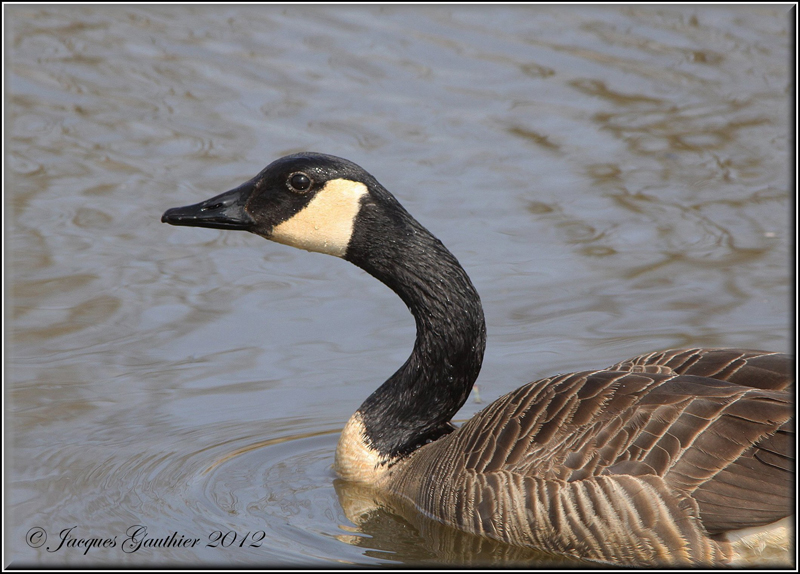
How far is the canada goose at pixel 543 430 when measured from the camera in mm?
5570

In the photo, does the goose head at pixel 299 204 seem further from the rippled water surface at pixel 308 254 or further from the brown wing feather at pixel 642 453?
the rippled water surface at pixel 308 254

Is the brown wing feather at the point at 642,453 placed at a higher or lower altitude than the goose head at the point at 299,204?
lower

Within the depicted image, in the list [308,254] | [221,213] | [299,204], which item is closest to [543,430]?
[299,204]

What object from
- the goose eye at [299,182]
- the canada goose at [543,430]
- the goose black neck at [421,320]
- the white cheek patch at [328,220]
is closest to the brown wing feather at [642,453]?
the canada goose at [543,430]

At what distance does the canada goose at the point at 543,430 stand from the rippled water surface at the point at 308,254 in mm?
308

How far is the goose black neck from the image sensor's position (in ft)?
21.9

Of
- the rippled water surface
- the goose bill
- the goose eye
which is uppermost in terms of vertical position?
the goose eye

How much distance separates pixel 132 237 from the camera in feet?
33.4

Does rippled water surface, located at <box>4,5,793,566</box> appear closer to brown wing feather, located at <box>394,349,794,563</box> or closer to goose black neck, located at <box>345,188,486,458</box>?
brown wing feather, located at <box>394,349,794,563</box>

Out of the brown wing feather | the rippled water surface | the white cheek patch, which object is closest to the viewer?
the brown wing feather

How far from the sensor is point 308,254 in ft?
33.3

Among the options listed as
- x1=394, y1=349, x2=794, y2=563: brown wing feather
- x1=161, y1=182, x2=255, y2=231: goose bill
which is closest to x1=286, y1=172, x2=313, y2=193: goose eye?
x1=161, y1=182, x2=255, y2=231: goose bill

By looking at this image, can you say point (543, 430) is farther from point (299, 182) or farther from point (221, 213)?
point (221, 213)

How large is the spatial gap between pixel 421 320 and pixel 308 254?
Result: 3.47 m
